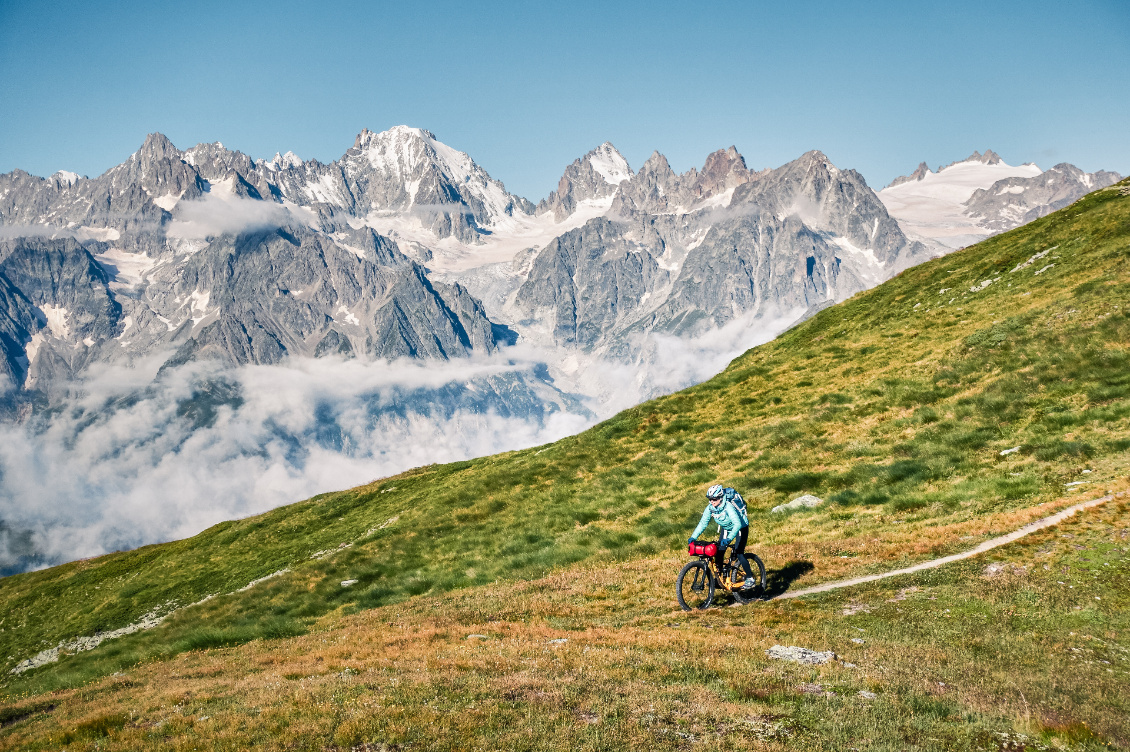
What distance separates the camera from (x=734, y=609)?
19.8 meters

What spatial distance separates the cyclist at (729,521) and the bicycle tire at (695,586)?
0.85 m

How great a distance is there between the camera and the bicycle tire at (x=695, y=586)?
2034 cm

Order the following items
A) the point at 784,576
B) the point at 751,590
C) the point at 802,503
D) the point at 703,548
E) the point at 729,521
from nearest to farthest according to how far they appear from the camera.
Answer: the point at 729,521 → the point at 703,548 → the point at 751,590 → the point at 784,576 → the point at 802,503

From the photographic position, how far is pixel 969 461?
2652 cm

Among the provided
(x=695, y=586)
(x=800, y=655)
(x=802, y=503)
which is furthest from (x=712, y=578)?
(x=802, y=503)

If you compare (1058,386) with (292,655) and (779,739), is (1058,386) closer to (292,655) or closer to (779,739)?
(779,739)

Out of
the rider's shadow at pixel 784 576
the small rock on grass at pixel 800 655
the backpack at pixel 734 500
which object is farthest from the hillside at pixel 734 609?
the backpack at pixel 734 500

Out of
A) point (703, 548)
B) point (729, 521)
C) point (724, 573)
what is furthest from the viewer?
point (724, 573)

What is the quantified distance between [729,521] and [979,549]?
7.69 metres

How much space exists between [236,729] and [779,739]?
422 inches

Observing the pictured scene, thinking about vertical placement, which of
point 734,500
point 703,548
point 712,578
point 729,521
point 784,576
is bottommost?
point 784,576

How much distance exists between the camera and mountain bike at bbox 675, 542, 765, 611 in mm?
20203

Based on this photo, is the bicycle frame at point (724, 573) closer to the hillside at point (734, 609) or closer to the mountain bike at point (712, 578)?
the mountain bike at point (712, 578)

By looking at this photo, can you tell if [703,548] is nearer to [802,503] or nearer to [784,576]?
[784,576]
